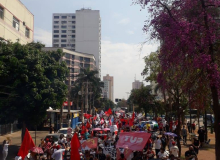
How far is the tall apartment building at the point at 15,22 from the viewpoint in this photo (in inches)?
1112

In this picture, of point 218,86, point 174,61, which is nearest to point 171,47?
point 174,61

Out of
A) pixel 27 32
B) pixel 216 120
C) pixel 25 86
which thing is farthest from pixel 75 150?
pixel 27 32

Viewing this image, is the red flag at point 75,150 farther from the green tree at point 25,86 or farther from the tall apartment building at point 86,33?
the tall apartment building at point 86,33

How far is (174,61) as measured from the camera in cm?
807

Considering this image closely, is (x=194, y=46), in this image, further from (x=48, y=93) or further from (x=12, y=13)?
(x=12, y=13)

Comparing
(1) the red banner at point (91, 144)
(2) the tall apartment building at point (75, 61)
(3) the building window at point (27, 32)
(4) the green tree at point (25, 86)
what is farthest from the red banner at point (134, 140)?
(2) the tall apartment building at point (75, 61)

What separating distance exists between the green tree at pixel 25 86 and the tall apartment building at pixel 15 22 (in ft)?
20.6

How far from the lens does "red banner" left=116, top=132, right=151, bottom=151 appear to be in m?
9.96

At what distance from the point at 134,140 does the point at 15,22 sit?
25.6m

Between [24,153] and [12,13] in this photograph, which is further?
[12,13]

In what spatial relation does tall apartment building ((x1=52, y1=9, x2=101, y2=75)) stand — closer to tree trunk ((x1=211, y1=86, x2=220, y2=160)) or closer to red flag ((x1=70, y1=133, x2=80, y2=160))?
red flag ((x1=70, y1=133, x2=80, y2=160))

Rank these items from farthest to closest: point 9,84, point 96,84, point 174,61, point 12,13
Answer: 1. point 96,84
2. point 12,13
3. point 9,84
4. point 174,61

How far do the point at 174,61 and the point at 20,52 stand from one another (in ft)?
46.7

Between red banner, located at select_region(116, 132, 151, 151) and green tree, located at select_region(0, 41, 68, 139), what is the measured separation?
9.73m
